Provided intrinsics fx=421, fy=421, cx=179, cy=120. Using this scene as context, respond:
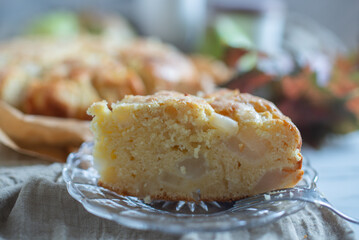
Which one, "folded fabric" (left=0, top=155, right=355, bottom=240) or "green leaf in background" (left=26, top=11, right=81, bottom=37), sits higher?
"folded fabric" (left=0, top=155, right=355, bottom=240)

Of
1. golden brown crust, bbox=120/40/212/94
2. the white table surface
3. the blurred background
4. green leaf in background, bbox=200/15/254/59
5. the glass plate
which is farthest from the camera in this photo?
green leaf in background, bbox=200/15/254/59

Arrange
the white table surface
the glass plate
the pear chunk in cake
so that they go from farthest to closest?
the white table surface
the pear chunk in cake
the glass plate

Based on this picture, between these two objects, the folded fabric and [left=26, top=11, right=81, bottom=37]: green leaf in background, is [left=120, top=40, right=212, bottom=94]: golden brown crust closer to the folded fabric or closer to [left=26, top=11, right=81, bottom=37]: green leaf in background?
the folded fabric

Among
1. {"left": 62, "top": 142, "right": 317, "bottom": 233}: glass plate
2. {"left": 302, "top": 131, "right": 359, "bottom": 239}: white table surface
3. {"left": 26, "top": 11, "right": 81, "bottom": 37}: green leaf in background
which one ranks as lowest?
{"left": 26, "top": 11, "right": 81, "bottom": 37}: green leaf in background

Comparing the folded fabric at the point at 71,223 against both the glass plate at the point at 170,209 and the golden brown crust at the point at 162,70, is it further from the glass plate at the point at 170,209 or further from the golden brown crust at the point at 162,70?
the golden brown crust at the point at 162,70

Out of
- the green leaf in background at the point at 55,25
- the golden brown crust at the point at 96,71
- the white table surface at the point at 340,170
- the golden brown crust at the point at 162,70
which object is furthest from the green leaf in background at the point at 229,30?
the green leaf in background at the point at 55,25

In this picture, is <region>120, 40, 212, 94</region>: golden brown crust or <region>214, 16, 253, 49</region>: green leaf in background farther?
<region>214, 16, 253, 49</region>: green leaf in background

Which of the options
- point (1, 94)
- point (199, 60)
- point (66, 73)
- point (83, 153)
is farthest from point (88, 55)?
point (83, 153)

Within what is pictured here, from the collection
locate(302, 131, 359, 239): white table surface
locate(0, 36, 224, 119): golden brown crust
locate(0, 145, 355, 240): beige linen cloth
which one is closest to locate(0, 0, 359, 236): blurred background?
locate(302, 131, 359, 239): white table surface
